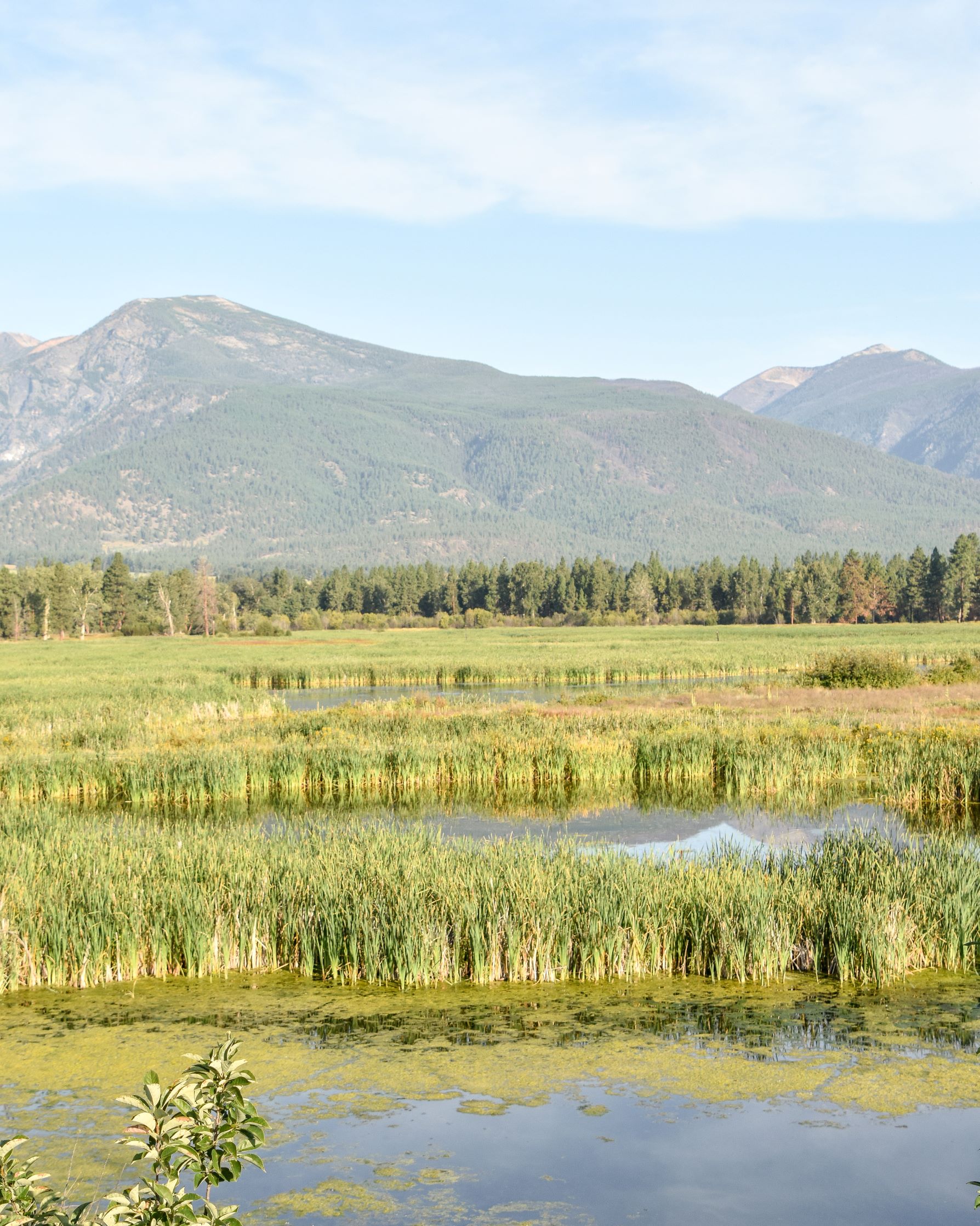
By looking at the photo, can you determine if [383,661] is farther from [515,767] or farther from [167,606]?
[167,606]

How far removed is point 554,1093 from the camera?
31.6ft

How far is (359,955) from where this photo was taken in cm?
1295

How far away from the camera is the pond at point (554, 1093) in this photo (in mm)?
8023

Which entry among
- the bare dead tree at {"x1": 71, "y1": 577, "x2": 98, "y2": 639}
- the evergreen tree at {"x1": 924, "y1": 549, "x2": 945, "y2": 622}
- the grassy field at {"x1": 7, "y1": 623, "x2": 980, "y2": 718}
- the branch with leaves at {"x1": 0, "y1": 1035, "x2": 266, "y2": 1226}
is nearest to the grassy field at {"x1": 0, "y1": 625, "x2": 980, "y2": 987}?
the grassy field at {"x1": 7, "y1": 623, "x2": 980, "y2": 718}

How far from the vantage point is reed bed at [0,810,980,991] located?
41.2ft

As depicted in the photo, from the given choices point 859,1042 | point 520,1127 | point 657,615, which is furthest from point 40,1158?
point 657,615

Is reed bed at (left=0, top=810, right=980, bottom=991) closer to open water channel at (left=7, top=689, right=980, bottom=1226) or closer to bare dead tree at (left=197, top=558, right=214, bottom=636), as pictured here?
open water channel at (left=7, top=689, right=980, bottom=1226)

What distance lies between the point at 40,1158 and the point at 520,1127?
139 inches

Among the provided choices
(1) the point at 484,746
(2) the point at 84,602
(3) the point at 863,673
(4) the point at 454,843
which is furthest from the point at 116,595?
(4) the point at 454,843

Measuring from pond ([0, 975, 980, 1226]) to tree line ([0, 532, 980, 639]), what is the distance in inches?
4638

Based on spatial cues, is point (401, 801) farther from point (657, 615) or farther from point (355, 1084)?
point (657, 615)

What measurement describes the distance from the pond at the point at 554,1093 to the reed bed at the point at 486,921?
36 centimetres

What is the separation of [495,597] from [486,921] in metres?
155

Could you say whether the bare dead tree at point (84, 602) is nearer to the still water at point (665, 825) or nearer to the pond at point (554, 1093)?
the still water at point (665, 825)
